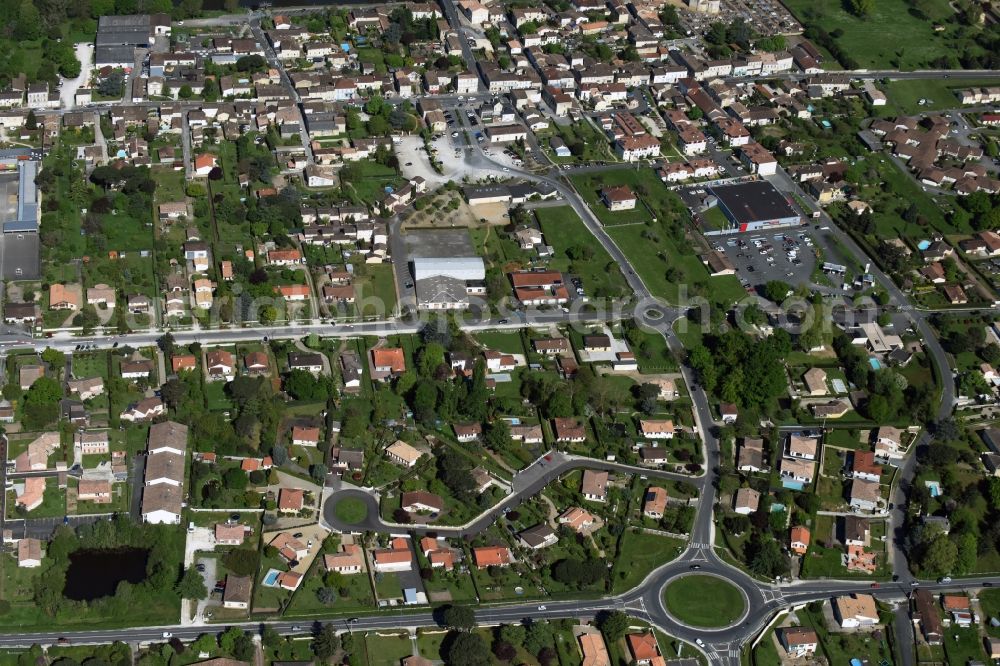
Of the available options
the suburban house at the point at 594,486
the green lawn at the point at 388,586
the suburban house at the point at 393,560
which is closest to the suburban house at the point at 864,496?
the suburban house at the point at 594,486

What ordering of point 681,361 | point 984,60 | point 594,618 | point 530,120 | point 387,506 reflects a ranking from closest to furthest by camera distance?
point 594,618, point 387,506, point 681,361, point 530,120, point 984,60

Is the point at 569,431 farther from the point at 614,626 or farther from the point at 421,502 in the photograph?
the point at 614,626

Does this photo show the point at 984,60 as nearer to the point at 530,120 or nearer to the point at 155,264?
the point at 530,120

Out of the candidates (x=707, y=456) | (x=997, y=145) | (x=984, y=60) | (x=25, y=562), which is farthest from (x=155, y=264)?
(x=984, y=60)

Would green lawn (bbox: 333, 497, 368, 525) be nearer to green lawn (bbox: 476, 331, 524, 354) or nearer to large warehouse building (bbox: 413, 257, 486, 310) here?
green lawn (bbox: 476, 331, 524, 354)

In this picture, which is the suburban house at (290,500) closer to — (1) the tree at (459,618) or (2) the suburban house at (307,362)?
(2) the suburban house at (307,362)

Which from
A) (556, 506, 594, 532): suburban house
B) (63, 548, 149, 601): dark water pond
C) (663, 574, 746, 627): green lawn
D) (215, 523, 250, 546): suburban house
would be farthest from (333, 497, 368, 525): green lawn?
(663, 574, 746, 627): green lawn
